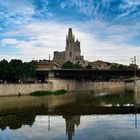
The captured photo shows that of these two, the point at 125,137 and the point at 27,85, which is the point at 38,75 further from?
the point at 125,137

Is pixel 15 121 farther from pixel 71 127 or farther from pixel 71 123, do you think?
pixel 71 127

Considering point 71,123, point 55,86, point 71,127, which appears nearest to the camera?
point 71,127

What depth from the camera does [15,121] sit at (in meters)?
41.2

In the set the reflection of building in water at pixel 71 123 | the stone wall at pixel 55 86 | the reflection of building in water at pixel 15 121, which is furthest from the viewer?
the stone wall at pixel 55 86

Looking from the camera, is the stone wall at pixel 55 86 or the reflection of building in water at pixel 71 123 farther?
the stone wall at pixel 55 86

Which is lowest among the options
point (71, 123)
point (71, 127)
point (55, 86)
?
point (71, 127)

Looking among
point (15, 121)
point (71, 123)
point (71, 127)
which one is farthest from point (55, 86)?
point (71, 127)

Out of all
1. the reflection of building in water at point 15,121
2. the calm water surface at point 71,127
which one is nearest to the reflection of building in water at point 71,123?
the calm water surface at point 71,127

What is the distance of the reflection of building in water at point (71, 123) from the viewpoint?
33.2 m

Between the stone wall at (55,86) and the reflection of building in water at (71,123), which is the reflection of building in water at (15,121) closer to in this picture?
the reflection of building in water at (71,123)

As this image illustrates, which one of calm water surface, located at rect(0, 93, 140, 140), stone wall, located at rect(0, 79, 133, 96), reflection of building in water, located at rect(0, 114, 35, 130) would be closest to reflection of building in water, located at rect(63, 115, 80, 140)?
calm water surface, located at rect(0, 93, 140, 140)

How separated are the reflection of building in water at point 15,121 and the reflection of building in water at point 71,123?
364 centimetres

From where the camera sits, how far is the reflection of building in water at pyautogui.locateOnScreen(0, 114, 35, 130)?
126 ft

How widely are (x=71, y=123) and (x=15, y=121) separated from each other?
5746 mm
